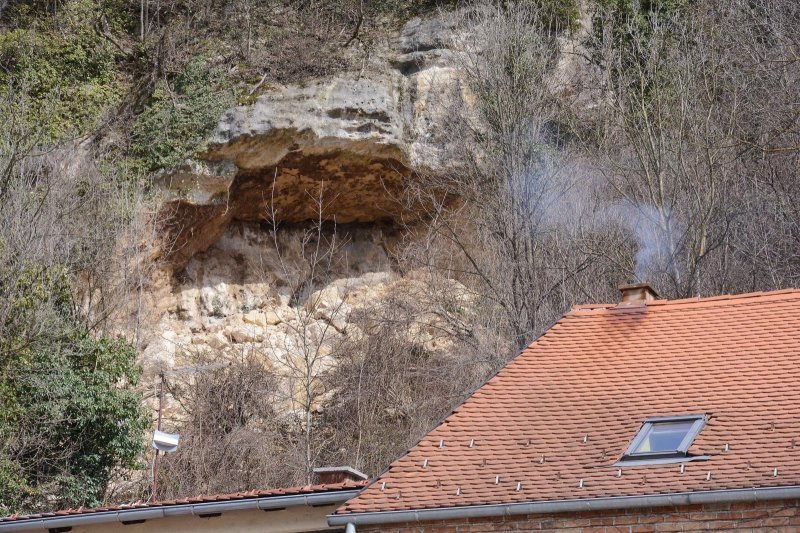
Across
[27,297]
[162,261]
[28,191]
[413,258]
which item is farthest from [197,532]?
[413,258]

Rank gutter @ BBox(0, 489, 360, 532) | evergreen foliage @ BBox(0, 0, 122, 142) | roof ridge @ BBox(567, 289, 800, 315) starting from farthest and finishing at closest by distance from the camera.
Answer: evergreen foliage @ BBox(0, 0, 122, 142) → roof ridge @ BBox(567, 289, 800, 315) → gutter @ BBox(0, 489, 360, 532)

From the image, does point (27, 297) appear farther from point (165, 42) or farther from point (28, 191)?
point (165, 42)

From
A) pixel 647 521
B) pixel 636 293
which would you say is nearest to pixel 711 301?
pixel 636 293

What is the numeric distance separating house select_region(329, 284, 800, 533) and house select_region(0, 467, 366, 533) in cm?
97

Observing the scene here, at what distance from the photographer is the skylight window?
963cm

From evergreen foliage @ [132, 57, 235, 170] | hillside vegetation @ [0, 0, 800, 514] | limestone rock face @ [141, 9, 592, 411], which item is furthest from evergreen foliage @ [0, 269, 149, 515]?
evergreen foliage @ [132, 57, 235, 170]

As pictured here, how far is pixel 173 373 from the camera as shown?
23078 millimetres

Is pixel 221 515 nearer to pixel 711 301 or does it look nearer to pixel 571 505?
pixel 571 505

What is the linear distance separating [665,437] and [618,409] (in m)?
0.72

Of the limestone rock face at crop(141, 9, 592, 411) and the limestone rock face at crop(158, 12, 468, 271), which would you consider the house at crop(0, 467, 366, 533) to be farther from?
the limestone rock face at crop(158, 12, 468, 271)

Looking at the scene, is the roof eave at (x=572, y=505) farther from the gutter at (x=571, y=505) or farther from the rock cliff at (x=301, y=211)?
the rock cliff at (x=301, y=211)

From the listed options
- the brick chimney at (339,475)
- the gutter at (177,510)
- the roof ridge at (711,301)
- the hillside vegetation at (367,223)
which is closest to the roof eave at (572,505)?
the gutter at (177,510)

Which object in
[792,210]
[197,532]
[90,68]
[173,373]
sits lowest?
[197,532]

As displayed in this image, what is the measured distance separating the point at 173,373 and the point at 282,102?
544cm
